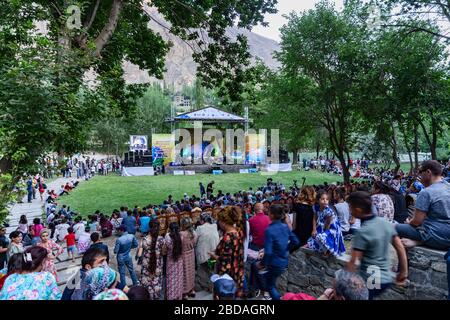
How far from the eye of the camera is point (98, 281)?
12.1ft

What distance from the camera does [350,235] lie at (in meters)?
6.42

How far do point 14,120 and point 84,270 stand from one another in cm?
269

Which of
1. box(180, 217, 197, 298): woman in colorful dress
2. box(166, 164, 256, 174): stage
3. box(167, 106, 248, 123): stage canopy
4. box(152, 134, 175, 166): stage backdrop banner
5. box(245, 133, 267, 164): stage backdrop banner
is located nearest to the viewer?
box(180, 217, 197, 298): woman in colorful dress

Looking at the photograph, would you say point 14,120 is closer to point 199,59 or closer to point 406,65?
point 199,59

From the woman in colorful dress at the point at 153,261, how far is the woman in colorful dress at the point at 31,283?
6.77ft

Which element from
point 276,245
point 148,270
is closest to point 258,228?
point 276,245

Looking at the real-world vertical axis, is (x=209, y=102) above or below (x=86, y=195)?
above

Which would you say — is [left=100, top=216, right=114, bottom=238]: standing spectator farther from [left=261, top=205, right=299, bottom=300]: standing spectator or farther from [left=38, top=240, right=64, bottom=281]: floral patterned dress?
[left=261, top=205, right=299, bottom=300]: standing spectator

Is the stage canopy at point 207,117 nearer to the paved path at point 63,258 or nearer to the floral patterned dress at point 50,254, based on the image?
the paved path at point 63,258

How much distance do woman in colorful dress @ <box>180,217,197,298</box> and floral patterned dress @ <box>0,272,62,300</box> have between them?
2.60 m

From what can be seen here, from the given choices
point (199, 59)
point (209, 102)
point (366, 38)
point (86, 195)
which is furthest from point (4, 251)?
point (209, 102)

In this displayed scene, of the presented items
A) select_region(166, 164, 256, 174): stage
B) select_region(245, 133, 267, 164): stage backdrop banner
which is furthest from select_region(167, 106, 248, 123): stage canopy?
select_region(166, 164, 256, 174): stage

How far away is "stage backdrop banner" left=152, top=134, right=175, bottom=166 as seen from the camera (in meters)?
35.3

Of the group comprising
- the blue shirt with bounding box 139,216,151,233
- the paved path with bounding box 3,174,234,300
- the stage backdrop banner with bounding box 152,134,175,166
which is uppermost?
the stage backdrop banner with bounding box 152,134,175,166
